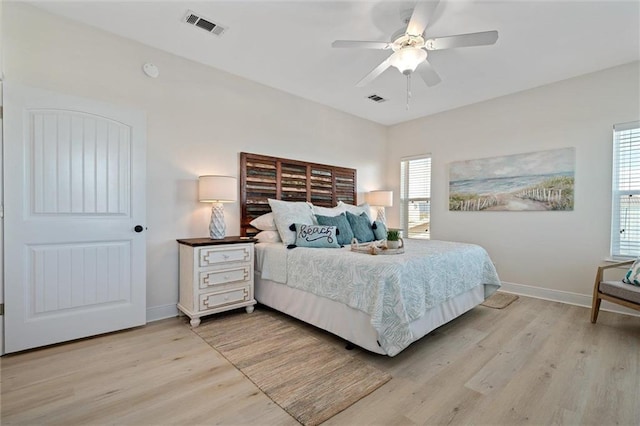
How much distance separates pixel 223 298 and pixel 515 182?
394 cm

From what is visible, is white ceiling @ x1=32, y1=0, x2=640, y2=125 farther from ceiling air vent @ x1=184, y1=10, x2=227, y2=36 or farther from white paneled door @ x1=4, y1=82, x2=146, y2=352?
white paneled door @ x1=4, y1=82, x2=146, y2=352

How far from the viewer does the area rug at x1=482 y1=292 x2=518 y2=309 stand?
3.44 m

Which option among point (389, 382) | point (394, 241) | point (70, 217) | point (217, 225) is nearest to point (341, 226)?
point (394, 241)

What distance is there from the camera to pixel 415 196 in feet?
17.0

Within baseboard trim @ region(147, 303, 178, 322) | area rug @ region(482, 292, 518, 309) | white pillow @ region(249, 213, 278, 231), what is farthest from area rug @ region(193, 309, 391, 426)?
area rug @ region(482, 292, 518, 309)

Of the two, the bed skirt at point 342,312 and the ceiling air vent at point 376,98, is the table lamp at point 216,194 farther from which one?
the ceiling air vent at point 376,98

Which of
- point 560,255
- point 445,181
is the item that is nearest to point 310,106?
point 445,181

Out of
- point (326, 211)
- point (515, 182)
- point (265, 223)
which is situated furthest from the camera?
point (515, 182)

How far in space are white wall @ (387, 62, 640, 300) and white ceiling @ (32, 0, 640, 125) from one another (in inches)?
10.3

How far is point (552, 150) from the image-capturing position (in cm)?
365

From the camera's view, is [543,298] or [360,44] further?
[543,298]

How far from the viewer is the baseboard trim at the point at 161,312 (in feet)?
9.48

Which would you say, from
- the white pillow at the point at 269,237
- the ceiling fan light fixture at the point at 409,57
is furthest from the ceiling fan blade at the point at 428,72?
the white pillow at the point at 269,237

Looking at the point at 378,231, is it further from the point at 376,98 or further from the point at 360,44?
the point at 360,44
